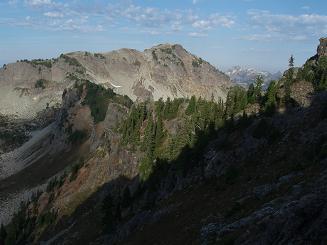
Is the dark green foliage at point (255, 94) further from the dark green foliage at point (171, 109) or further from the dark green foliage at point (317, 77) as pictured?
the dark green foliage at point (171, 109)

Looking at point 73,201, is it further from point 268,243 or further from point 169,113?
point 268,243

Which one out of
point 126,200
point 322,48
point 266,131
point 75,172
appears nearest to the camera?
point 266,131

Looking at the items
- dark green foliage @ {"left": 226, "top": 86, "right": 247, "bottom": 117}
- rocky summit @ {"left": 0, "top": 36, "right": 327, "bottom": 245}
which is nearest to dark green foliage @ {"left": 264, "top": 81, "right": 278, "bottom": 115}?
rocky summit @ {"left": 0, "top": 36, "right": 327, "bottom": 245}

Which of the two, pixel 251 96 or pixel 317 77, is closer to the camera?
pixel 317 77

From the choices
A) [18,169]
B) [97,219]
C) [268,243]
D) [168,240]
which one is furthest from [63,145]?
[268,243]

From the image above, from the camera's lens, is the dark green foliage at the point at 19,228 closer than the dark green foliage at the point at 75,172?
Yes

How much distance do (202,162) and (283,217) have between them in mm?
37995

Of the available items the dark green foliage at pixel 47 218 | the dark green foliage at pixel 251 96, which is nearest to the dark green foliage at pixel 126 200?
the dark green foliage at pixel 251 96

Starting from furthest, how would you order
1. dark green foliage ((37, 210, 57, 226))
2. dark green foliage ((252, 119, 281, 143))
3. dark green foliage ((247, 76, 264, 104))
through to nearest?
dark green foliage ((37, 210, 57, 226))
dark green foliage ((247, 76, 264, 104))
dark green foliage ((252, 119, 281, 143))

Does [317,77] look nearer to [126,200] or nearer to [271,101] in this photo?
[271,101]

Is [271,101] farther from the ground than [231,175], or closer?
farther from the ground

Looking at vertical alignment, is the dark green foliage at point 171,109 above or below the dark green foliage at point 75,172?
above

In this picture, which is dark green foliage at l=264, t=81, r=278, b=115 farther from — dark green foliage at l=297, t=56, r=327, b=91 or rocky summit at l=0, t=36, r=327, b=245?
dark green foliage at l=297, t=56, r=327, b=91

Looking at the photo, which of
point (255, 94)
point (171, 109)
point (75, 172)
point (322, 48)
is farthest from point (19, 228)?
point (322, 48)
